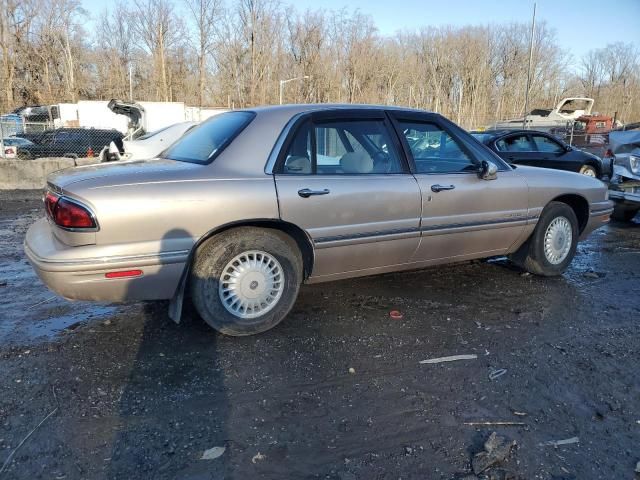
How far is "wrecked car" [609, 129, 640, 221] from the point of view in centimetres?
754

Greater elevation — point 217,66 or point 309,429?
point 217,66

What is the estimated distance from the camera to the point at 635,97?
49812 mm

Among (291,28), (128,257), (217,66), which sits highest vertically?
(291,28)

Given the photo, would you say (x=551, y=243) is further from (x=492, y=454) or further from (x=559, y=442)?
(x=492, y=454)

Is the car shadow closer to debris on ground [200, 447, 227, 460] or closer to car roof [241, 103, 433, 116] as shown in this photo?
debris on ground [200, 447, 227, 460]

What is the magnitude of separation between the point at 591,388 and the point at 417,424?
114cm

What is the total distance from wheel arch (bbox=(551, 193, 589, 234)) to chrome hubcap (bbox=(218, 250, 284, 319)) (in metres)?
3.02

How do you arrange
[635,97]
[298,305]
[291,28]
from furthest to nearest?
[635,97] < [291,28] < [298,305]

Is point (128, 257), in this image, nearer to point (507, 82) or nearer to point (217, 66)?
point (217, 66)

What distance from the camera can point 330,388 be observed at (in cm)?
288

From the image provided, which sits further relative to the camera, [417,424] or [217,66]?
[217,66]

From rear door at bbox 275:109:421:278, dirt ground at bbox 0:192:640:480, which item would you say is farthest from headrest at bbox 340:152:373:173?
dirt ground at bbox 0:192:640:480

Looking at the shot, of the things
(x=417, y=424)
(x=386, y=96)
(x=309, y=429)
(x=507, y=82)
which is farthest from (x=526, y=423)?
(x=507, y=82)

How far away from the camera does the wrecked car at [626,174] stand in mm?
7539
